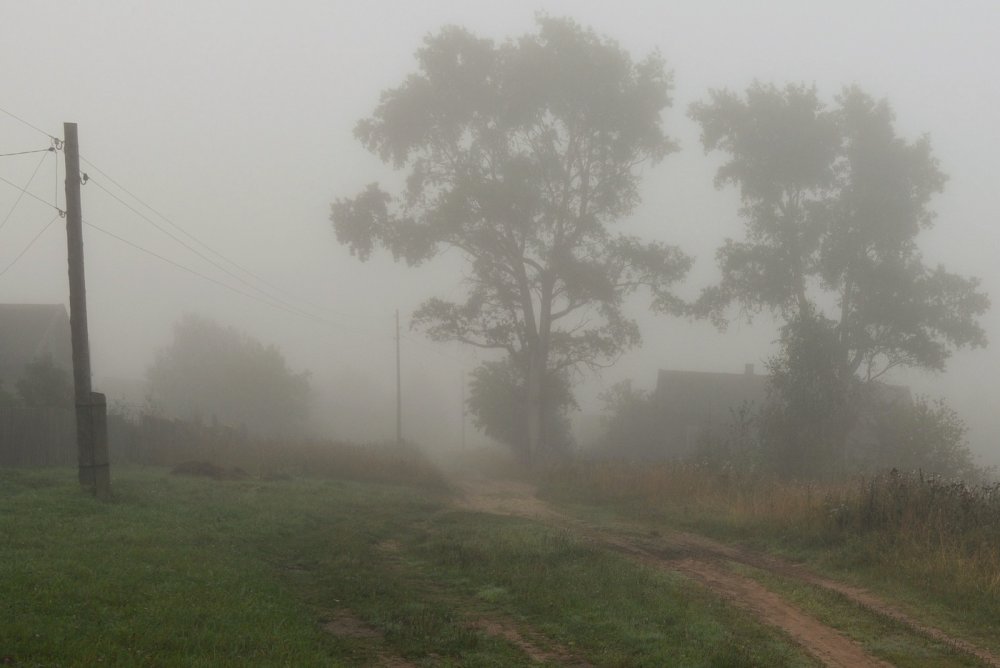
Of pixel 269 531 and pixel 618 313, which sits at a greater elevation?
pixel 618 313

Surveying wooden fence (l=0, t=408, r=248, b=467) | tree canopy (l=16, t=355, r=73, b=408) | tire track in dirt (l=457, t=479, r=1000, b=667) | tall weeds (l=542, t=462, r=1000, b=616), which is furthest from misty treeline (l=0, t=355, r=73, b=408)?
tall weeds (l=542, t=462, r=1000, b=616)

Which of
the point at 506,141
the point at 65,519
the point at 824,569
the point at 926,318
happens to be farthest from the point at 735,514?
the point at 926,318

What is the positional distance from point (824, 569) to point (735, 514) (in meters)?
4.66

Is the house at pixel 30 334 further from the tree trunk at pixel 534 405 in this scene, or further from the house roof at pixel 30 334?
the tree trunk at pixel 534 405

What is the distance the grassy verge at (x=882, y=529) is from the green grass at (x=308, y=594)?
286 centimetres

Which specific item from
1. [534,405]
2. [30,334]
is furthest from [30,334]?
[534,405]

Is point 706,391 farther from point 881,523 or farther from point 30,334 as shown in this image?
point 881,523

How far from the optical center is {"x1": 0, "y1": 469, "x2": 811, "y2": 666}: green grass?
7.46 m

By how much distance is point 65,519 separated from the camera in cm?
1305

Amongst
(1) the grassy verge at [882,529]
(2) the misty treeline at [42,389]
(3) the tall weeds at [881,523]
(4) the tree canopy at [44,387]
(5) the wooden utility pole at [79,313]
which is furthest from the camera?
(4) the tree canopy at [44,387]

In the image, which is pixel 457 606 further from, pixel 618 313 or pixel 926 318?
pixel 926 318

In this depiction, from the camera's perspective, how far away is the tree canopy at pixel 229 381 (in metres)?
67.6

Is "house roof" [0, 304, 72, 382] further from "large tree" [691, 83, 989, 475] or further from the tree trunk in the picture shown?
"large tree" [691, 83, 989, 475]

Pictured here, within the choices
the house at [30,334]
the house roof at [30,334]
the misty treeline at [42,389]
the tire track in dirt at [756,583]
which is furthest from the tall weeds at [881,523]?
the house roof at [30,334]
